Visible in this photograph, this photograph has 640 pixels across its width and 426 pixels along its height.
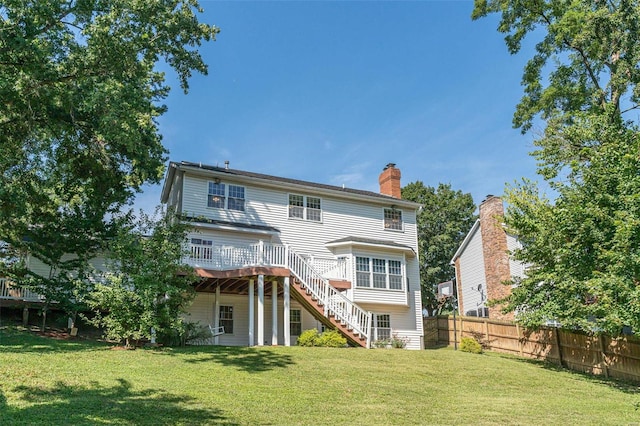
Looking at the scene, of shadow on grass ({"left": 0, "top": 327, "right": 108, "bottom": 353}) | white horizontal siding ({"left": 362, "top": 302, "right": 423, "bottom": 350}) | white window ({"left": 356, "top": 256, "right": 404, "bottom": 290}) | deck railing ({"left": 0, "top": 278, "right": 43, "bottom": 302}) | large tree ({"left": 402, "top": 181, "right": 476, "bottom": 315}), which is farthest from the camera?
large tree ({"left": 402, "top": 181, "right": 476, "bottom": 315})

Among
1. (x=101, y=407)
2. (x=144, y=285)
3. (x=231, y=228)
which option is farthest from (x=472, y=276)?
(x=101, y=407)

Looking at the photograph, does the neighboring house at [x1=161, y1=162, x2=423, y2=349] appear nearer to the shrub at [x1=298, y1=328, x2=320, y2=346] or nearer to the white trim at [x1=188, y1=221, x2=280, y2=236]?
the white trim at [x1=188, y1=221, x2=280, y2=236]

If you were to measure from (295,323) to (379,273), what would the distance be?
4.58 m

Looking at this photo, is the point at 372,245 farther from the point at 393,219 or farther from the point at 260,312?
the point at 260,312

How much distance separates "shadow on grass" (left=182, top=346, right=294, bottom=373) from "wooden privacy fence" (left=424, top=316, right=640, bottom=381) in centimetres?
1059

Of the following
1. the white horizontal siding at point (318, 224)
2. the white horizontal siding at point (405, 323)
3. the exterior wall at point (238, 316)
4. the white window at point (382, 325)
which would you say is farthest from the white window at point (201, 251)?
the white window at point (382, 325)

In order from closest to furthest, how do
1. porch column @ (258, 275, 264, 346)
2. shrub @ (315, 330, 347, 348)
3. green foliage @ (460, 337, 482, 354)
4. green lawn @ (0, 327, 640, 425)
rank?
green lawn @ (0, 327, 640, 425) → porch column @ (258, 275, 264, 346) → shrub @ (315, 330, 347, 348) → green foliage @ (460, 337, 482, 354)

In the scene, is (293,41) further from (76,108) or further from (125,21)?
(76,108)

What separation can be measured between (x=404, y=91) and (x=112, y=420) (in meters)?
18.5

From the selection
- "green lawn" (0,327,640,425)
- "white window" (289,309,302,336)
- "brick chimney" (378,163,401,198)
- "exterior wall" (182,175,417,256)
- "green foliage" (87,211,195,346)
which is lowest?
"green lawn" (0,327,640,425)

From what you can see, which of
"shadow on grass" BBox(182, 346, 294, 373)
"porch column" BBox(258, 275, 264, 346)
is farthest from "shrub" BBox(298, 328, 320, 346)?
"shadow on grass" BBox(182, 346, 294, 373)

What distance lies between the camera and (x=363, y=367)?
1342 centimetres

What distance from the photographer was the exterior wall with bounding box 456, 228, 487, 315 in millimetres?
28312

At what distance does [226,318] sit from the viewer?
20719 millimetres
